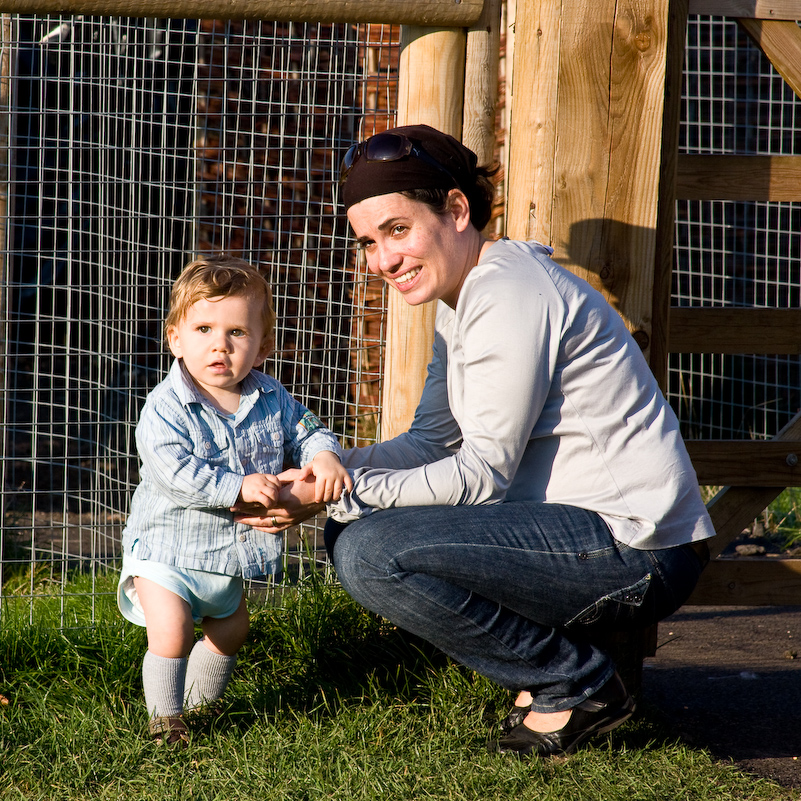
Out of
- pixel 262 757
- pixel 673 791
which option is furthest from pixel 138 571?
pixel 673 791

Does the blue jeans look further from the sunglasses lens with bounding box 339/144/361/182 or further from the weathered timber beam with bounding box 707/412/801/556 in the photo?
the sunglasses lens with bounding box 339/144/361/182

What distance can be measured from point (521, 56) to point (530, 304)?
0.96 m

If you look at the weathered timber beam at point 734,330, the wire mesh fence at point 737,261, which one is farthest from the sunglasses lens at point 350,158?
the wire mesh fence at point 737,261

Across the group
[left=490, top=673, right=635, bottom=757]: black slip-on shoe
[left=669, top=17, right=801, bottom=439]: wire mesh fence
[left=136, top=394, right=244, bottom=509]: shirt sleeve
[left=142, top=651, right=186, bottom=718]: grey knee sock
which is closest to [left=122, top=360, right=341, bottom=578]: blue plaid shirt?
[left=136, top=394, right=244, bottom=509]: shirt sleeve

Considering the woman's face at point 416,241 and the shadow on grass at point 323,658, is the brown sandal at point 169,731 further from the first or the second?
the woman's face at point 416,241

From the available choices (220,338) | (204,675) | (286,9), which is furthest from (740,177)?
(204,675)

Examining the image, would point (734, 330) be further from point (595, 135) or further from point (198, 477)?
point (198, 477)

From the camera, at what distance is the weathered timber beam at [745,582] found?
309cm

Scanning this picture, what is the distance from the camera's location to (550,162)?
8.89 feet

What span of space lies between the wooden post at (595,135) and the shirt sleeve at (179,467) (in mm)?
1172

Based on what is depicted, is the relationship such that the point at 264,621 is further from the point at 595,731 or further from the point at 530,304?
the point at 530,304

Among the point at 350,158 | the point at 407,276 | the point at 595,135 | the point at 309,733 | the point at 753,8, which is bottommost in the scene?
the point at 309,733

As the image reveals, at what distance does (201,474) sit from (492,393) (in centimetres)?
80

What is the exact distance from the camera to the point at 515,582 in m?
2.32
